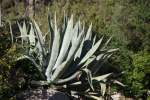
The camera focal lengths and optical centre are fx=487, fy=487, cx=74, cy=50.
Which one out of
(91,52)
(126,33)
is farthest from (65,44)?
(126,33)

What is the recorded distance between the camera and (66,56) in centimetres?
934

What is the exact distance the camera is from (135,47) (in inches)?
469

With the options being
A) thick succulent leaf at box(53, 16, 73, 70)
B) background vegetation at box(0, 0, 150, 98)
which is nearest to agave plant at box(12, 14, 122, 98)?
thick succulent leaf at box(53, 16, 73, 70)

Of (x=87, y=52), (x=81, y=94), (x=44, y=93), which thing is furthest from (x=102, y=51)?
(x=44, y=93)

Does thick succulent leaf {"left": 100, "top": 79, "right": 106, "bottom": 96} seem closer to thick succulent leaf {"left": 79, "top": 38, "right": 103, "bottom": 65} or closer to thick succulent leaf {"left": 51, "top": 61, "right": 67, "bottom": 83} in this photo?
thick succulent leaf {"left": 79, "top": 38, "right": 103, "bottom": 65}

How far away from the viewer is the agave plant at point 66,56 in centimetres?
915

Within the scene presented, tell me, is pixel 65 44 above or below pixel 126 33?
below

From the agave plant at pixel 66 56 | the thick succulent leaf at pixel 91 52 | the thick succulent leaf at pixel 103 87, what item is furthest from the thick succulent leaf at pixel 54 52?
the thick succulent leaf at pixel 103 87

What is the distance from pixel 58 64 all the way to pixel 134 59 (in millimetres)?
2237

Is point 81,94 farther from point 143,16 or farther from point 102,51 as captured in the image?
point 143,16

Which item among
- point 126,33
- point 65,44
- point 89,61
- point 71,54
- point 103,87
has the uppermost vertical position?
point 126,33

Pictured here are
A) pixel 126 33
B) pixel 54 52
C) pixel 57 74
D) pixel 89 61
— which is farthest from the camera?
pixel 126 33

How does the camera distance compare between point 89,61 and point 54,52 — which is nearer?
point 54,52

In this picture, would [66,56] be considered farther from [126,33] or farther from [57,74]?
[126,33]
